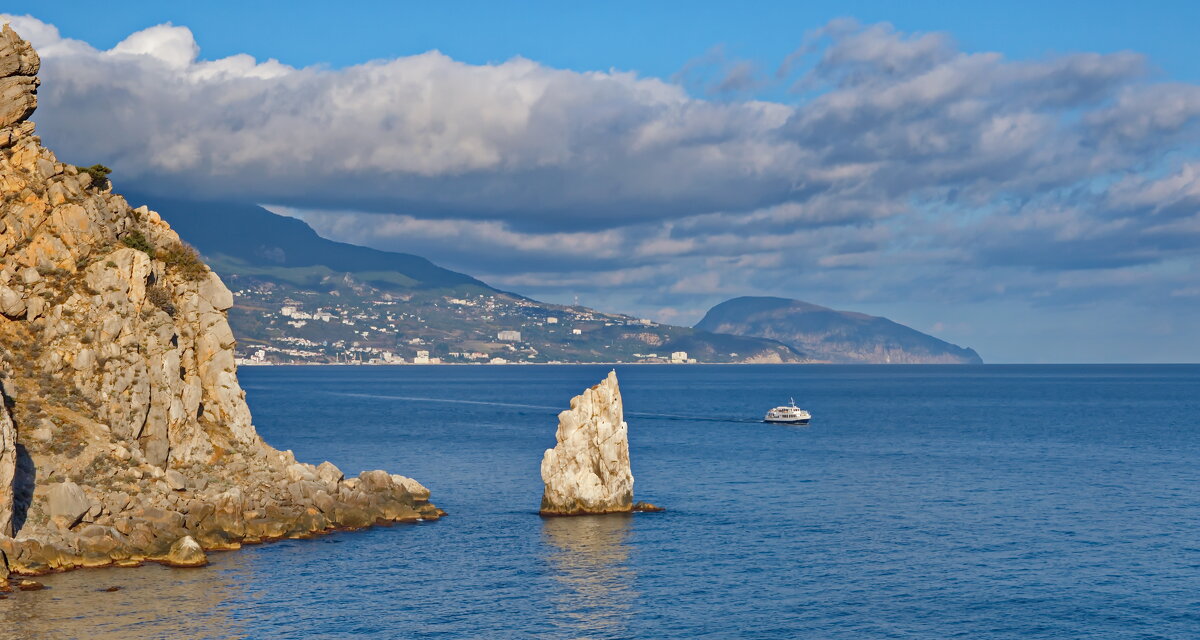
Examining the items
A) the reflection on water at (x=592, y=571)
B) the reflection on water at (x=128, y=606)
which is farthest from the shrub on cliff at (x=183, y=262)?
the reflection on water at (x=592, y=571)

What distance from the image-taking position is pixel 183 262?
93.2m

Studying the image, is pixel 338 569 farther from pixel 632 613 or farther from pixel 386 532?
pixel 632 613

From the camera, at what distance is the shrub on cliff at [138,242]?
8931cm

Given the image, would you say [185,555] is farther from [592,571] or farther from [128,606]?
[592,571]

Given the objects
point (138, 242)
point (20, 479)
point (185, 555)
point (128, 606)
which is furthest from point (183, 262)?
point (128, 606)

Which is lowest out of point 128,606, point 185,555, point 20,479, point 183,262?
point 128,606

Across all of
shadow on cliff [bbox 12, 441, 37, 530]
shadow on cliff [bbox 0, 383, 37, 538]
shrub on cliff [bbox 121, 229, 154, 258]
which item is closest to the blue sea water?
shadow on cliff [bbox 12, 441, 37, 530]

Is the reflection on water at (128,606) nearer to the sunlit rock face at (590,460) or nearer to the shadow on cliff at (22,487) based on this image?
the shadow on cliff at (22,487)

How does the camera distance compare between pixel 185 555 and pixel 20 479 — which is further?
pixel 185 555

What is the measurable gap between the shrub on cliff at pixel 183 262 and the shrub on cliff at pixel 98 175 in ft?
22.7

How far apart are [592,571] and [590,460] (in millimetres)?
22505

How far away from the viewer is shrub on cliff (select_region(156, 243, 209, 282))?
3634 inches

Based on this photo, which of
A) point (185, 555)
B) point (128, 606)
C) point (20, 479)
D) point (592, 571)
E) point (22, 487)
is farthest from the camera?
point (592, 571)

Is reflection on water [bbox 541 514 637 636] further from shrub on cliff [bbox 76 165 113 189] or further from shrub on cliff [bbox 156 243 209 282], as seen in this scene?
shrub on cliff [bbox 76 165 113 189]
